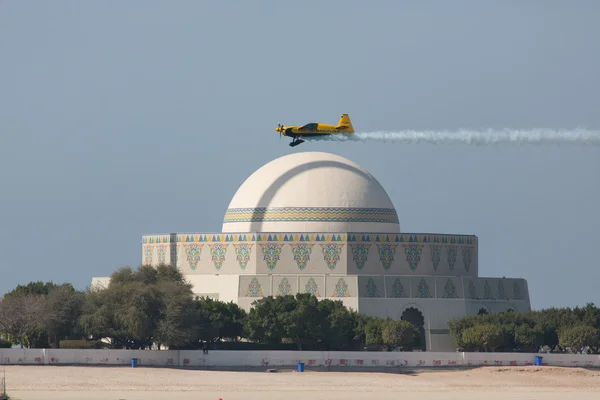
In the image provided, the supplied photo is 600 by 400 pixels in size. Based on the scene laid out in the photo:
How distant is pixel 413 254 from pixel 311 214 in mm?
5320

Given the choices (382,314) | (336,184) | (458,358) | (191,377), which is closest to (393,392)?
(191,377)

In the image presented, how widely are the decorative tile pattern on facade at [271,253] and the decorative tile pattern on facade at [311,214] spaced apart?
2.32m

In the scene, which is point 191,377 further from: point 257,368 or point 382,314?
point 382,314

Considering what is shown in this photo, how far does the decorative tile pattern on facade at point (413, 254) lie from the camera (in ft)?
254

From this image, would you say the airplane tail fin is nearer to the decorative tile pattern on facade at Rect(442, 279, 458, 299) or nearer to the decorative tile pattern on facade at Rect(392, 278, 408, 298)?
the decorative tile pattern on facade at Rect(392, 278, 408, 298)

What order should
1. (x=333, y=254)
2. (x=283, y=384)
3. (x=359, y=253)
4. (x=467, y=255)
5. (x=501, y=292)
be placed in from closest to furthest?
(x=283, y=384)
(x=333, y=254)
(x=359, y=253)
(x=501, y=292)
(x=467, y=255)

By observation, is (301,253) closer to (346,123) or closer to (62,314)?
(346,123)

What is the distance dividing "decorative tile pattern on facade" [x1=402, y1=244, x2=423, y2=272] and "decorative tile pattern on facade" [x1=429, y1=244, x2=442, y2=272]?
0.73m

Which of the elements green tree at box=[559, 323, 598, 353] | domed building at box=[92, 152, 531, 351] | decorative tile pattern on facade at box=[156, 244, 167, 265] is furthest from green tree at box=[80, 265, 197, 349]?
green tree at box=[559, 323, 598, 353]

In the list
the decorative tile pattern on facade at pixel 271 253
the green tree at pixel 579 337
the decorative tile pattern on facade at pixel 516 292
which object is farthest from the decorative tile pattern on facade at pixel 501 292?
the decorative tile pattern on facade at pixel 271 253

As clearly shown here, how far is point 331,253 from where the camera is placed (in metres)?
75.8

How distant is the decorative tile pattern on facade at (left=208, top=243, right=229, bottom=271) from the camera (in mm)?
76938

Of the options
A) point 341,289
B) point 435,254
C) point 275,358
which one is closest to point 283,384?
point 275,358

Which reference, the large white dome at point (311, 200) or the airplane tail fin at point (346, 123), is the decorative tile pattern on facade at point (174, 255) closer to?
the large white dome at point (311, 200)
